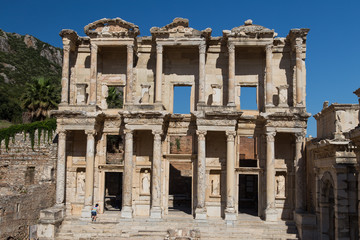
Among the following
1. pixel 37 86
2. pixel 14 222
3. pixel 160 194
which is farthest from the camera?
pixel 37 86

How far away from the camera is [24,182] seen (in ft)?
83.8

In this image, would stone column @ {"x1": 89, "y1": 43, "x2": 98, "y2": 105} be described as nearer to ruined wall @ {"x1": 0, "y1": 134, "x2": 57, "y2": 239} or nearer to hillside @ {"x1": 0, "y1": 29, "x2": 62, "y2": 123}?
ruined wall @ {"x1": 0, "y1": 134, "x2": 57, "y2": 239}

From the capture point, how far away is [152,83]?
23.0m

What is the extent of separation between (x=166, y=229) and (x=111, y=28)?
1086 centimetres

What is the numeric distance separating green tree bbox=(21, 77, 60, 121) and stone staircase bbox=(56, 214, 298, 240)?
44.9ft

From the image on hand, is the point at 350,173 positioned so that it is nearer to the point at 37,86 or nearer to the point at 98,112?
the point at 98,112

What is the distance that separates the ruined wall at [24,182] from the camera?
733 inches

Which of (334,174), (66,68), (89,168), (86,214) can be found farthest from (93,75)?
(334,174)

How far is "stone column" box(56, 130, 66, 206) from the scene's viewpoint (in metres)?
21.4

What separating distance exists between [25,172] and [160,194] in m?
9.72

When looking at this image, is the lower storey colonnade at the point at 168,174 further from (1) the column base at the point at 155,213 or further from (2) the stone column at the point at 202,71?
(2) the stone column at the point at 202,71

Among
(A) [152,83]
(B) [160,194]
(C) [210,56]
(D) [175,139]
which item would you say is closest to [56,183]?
(B) [160,194]

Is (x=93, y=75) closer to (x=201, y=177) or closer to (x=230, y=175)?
(x=201, y=177)

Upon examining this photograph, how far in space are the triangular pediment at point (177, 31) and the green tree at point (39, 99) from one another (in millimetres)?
13312
